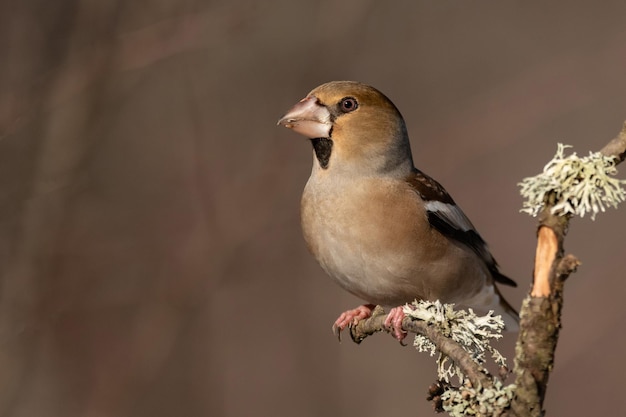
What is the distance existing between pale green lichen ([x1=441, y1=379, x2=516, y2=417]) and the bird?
1.46 metres

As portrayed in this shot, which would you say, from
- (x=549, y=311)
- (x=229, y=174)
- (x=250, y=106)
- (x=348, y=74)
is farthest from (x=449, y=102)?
(x=549, y=311)

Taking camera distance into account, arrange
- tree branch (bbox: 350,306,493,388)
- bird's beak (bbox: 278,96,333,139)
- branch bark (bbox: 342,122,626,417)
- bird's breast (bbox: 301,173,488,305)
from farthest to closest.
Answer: bird's beak (bbox: 278,96,333,139) → bird's breast (bbox: 301,173,488,305) → tree branch (bbox: 350,306,493,388) → branch bark (bbox: 342,122,626,417)

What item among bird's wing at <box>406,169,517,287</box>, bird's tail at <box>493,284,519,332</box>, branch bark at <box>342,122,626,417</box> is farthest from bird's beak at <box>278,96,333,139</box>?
branch bark at <box>342,122,626,417</box>

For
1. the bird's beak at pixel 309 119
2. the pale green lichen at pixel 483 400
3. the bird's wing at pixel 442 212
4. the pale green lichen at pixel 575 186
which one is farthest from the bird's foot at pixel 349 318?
the pale green lichen at pixel 575 186

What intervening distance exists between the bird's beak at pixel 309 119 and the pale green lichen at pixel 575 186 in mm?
1742

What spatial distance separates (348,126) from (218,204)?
77.2 inches

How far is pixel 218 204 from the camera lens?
5.46 meters

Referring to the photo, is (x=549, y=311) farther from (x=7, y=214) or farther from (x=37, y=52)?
(x=37, y=52)

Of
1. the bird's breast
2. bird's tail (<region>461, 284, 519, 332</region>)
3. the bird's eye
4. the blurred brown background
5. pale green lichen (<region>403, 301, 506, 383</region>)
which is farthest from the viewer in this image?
the blurred brown background

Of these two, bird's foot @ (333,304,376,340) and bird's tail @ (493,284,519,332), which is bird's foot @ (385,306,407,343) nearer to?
bird's foot @ (333,304,376,340)

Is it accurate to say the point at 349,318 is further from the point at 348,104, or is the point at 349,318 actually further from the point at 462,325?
the point at 462,325

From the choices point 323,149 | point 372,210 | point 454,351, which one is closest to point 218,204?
point 323,149

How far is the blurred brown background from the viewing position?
460 cm

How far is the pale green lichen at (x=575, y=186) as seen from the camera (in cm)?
184
